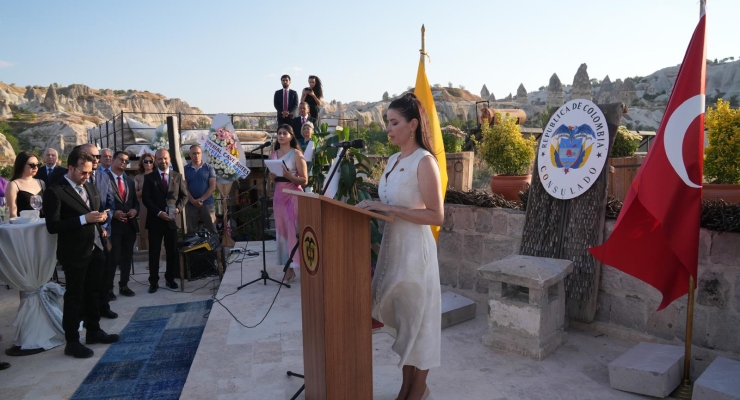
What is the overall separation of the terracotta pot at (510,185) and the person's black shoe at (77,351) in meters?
4.51

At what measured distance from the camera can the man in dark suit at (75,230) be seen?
156 inches

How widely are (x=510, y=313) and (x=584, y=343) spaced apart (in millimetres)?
731

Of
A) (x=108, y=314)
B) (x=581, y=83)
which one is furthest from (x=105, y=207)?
(x=581, y=83)

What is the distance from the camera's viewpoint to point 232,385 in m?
3.26

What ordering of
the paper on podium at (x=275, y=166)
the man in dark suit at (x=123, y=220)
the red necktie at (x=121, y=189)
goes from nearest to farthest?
the paper on podium at (x=275, y=166) → the man in dark suit at (x=123, y=220) → the red necktie at (x=121, y=189)

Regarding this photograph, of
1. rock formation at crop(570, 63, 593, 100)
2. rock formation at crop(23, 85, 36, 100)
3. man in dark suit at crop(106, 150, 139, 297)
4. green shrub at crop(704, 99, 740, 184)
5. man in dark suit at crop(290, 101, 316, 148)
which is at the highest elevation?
rock formation at crop(23, 85, 36, 100)

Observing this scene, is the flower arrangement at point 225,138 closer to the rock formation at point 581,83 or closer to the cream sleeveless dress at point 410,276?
the cream sleeveless dress at point 410,276

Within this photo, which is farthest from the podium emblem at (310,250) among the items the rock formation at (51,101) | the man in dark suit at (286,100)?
the rock formation at (51,101)

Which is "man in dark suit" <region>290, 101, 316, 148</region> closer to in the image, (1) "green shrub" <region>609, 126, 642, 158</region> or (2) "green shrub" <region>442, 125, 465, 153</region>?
(2) "green shrub" <region>442, 125, 465, 153</region>

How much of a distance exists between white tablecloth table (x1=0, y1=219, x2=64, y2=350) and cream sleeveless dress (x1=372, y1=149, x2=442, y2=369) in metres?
3.50

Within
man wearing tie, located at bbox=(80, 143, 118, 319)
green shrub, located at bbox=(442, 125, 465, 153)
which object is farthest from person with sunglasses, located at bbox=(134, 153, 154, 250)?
green shrub, located at bbox=(442, 125, 465, 153)

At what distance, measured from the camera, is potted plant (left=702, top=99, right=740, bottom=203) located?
3686 millimetres

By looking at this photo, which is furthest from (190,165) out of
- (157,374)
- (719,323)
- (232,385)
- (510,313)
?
(719,323)

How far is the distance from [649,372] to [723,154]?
6.48ft
